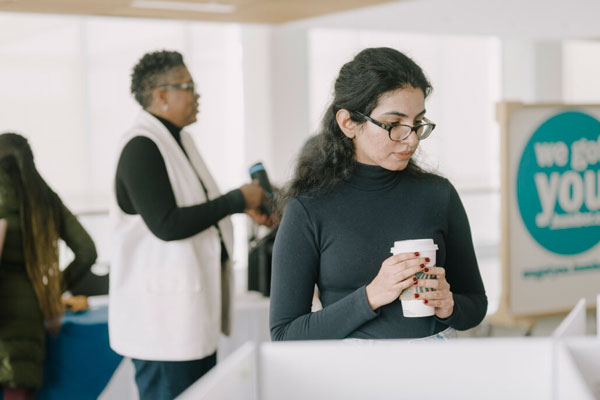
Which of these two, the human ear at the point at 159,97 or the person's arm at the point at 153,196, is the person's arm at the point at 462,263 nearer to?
the person's arm at the point at 153,196

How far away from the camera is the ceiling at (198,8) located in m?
2.08

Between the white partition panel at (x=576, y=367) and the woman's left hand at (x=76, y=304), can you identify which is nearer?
the white partition panel at (x=576, y=367)

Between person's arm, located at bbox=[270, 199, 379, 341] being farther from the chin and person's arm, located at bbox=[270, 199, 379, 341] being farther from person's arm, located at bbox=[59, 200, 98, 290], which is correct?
person's arm, located at bbox=[59, 200, 98, 290]

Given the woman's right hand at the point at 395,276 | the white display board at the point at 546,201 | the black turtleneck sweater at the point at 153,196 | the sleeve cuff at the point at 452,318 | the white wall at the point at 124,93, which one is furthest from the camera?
the white wall at the point at 124,93

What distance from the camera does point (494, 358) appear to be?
71cm

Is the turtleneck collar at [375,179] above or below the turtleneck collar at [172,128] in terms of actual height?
below

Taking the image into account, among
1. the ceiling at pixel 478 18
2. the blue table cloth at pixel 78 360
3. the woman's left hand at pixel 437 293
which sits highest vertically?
the ceiling at pixel 478 18

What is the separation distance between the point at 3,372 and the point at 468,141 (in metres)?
5.95

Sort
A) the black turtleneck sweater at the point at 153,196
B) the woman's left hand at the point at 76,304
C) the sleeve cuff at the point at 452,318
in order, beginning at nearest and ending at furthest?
the sleeve cuff at the point at 452,318
the black turtleneck sweater at the point at 153,196
the woman's left hand at the point at 76,304

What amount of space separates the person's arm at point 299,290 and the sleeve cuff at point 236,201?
2.35 ft

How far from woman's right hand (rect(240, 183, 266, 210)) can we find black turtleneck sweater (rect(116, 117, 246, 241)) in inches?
5.3

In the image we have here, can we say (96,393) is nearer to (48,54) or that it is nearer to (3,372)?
(3,372)

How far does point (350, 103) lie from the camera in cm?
132

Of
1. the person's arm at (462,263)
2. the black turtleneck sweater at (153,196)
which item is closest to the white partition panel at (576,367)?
the person's arm at (462,263)
